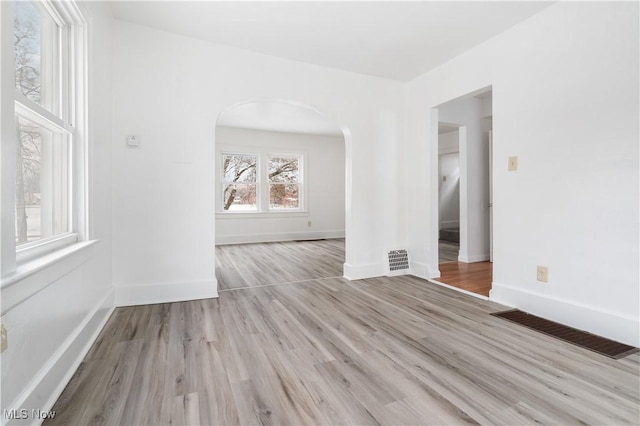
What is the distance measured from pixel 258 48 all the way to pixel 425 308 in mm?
3017

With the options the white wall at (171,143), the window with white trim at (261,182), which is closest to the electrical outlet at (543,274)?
the white wall at (171,143)

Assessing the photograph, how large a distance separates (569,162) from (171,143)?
11.1 ft

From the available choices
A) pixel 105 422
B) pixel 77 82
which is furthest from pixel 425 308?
pixel 77 82

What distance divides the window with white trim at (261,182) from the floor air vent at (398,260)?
3879 millimetres

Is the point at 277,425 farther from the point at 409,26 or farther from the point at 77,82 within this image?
the point at 409,26

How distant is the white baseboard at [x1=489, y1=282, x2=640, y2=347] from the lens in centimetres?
200

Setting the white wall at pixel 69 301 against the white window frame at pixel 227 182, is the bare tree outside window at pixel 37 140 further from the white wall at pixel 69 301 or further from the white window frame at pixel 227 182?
the white window frame at pixel 227 182

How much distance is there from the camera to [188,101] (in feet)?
9.45

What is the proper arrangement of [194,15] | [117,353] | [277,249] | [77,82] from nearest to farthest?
[117,353], [77,82], [194,15], [277,249]

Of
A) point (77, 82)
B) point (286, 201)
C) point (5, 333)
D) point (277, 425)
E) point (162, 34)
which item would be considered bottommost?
point (277, 425)

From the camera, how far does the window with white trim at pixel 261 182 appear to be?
6.77 m

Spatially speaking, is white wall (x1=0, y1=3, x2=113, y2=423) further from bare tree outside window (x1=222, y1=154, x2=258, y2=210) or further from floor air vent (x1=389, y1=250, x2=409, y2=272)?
bare tree outside window (x1=222, y1=154, x2=258, y2=210)

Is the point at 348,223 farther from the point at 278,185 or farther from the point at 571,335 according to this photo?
the point at 278,185

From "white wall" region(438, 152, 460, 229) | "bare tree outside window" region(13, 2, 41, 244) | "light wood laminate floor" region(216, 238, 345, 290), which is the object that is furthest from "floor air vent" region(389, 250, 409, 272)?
"white wall" region(438, 152, 460, 229)
